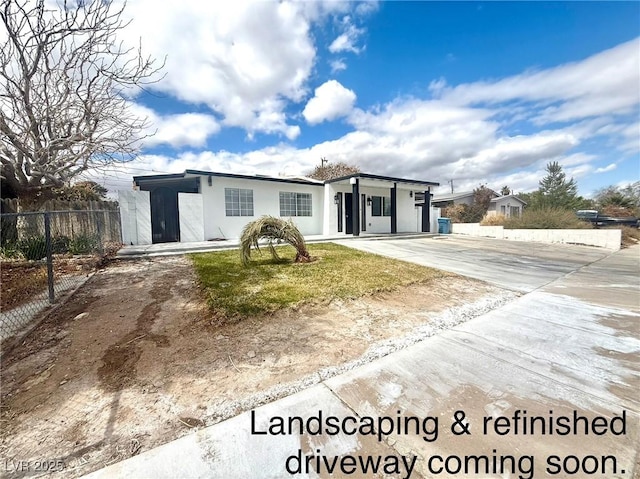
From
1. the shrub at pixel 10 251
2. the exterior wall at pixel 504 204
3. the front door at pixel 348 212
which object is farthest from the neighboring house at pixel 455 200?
the shrub at pixel 10 251

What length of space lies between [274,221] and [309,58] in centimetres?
787

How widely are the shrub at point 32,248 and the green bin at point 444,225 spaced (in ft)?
66.8

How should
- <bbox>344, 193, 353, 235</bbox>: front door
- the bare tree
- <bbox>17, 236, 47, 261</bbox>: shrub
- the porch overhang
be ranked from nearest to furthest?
the bare tree, <bbox>17, 236, 47, 261</bbox>: shrub, the porch overhang, <bbox>344, 193, 353, 235</bbox>: front door

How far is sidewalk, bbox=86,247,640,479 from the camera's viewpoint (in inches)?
58.8

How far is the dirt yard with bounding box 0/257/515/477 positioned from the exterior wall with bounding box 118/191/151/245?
618cm

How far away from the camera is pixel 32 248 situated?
7117 millimetres

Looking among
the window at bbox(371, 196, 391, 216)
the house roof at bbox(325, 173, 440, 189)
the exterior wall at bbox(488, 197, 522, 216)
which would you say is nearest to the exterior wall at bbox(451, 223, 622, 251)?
the house roof at bbox(325, 173, 440, 189)

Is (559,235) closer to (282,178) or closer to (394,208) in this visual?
(394,208)

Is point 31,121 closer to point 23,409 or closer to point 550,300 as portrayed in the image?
point 23,409

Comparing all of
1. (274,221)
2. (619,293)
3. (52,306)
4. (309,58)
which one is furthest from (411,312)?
(309,58)

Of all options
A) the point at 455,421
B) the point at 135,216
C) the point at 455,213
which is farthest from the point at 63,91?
the point at 455,213

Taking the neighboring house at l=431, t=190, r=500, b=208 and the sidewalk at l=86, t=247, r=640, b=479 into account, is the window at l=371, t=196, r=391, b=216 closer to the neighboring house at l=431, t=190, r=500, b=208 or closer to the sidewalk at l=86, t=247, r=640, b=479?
the neighboring house at l=431, t=190, r=500, b=208

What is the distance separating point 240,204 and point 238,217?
59 centimetres

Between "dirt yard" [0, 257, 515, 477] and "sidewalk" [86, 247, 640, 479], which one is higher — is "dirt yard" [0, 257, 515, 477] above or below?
above
